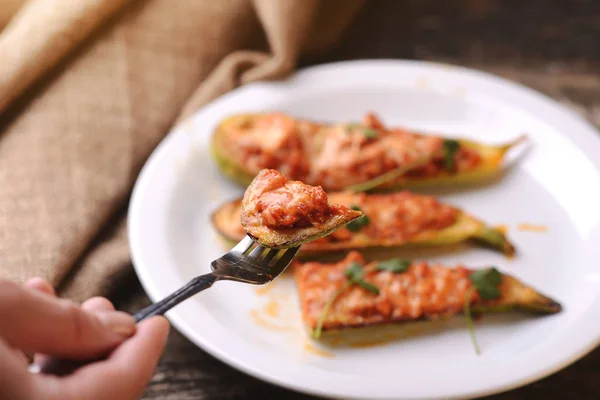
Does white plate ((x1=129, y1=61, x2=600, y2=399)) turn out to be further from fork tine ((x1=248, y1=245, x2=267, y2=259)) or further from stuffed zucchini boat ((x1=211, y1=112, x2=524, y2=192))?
fork tine ((x1=248, y1=245, x2=267, y2=259))

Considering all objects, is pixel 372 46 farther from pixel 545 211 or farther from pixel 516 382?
pixel 516 382

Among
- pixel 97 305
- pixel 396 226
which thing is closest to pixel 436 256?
pixel 396 226

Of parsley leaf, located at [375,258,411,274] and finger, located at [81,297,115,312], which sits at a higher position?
finger, located at [81,297,115,312]

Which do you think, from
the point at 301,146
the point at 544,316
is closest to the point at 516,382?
the point at 544,316

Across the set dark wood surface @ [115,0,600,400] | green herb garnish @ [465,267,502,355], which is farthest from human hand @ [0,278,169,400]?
dark wood surface @ [115,0,600,400]

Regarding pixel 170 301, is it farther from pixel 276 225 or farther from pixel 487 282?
pixel 487 282

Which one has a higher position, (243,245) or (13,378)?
(13,378)
